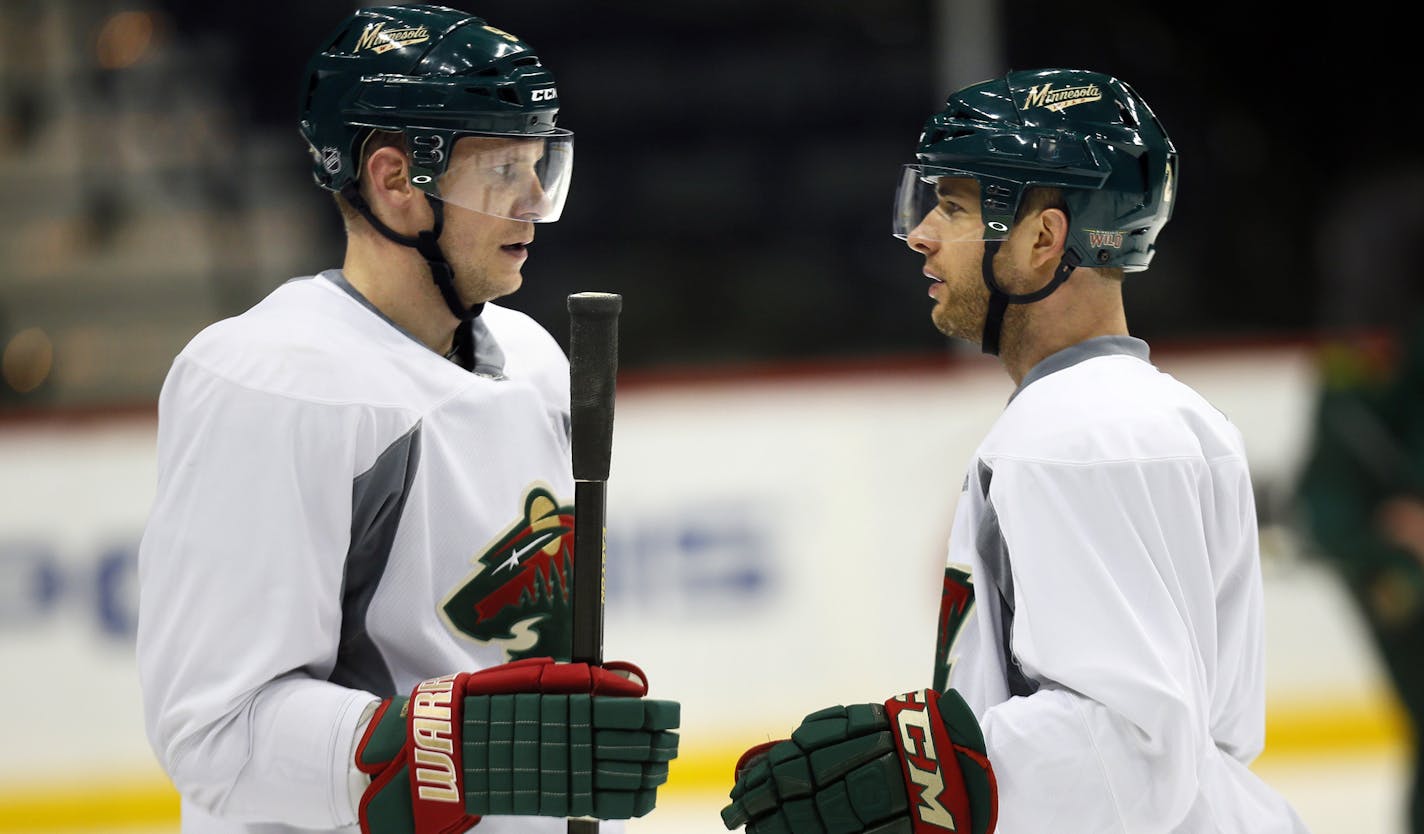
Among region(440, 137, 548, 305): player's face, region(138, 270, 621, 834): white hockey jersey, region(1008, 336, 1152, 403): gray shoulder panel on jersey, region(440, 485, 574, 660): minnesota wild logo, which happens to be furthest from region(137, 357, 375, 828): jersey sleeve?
region(1008, 336, 1152, 403): gray shoulder panel on jersey

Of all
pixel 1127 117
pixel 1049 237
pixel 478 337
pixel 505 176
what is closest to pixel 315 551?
pixel 478 337

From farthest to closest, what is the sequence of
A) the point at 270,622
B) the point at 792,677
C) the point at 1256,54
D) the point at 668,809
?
the point at 1256,54, the point at 792,677, the point at 668,809, the point at 270,622

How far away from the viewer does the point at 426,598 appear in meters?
1.50

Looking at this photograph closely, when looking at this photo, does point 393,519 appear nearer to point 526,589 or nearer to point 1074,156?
point 526,589

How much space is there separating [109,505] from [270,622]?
240cm

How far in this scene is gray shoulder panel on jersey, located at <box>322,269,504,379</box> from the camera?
1580 mm

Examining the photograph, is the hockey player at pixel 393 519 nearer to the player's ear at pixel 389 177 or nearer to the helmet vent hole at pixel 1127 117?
the player's ear at pixel 389 177

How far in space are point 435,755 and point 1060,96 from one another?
0.90 meters

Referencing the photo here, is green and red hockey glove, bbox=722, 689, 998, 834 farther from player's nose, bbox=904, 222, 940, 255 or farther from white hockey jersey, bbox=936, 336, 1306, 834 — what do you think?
player's nose, bbox=904, 222, 940, 255

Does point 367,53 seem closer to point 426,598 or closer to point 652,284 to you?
point 426,598

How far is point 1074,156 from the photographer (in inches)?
59.9

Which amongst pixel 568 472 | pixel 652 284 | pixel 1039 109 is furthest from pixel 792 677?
pixel 1039 109

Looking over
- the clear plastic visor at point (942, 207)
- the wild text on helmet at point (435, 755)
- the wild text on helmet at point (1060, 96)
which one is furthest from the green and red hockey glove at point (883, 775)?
the wild text on helmet at point (1060, 96)

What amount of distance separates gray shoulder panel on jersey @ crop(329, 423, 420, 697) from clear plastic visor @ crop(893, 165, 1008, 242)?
1.98 ft
